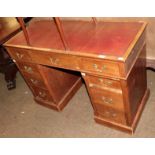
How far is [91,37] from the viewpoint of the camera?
1607 millimetres

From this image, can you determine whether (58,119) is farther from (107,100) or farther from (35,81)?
(107,100)

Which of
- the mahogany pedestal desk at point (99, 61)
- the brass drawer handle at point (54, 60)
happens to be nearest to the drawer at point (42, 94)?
the mahogany pedestal desk at point (99, 61)

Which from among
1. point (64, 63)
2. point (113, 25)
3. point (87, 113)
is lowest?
point (87, 113)

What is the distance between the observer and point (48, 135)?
2033 mm

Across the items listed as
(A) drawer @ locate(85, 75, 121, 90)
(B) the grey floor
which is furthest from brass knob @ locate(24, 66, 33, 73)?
(A) drawer @ locate(85, 75, 121, 90)

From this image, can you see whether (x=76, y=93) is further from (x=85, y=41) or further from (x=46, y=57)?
(x=85, y=41)

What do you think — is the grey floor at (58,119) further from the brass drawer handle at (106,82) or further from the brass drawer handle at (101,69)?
the brass drawer handle at (101,69)

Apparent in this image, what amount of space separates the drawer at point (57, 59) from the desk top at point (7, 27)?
1.78 ft

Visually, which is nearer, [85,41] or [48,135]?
[85,41]
